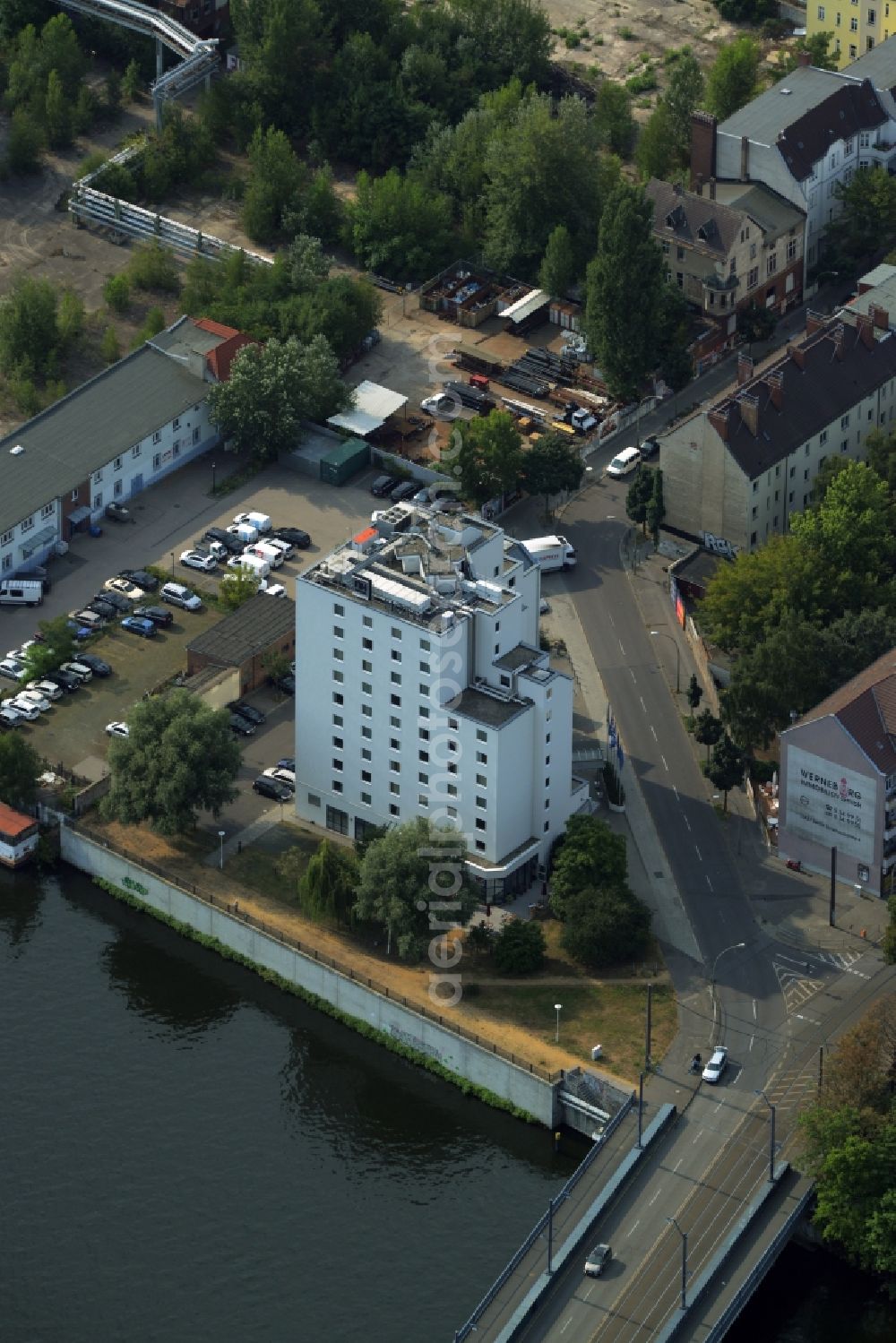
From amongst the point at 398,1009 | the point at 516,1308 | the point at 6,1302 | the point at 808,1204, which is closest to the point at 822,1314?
the point at 808,1204

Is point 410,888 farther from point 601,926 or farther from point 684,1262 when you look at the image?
point 684,1262

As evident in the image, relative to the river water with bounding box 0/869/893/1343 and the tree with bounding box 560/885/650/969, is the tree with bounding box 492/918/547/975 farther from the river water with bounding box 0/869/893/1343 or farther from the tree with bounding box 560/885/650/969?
the river water with bounding box 0/869/893/1343

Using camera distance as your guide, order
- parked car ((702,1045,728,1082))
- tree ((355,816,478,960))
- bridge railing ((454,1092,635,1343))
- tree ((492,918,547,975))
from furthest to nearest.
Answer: tree ((492,918,547,975)) < tree ((355,816,478,960)) < parked car ((702,1045,728,1082)) < bridge railing ((454,1092,635,1343))

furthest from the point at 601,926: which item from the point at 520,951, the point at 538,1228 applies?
the point at 538,1228

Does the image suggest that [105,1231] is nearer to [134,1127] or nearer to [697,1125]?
[134,1127]

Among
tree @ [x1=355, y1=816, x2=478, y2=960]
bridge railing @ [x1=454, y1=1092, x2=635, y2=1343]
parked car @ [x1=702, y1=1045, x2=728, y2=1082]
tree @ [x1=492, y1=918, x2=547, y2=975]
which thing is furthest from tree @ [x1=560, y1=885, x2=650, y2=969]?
bridge railing @ [x1=454, y1=1092, x2=635, y2=1343]
